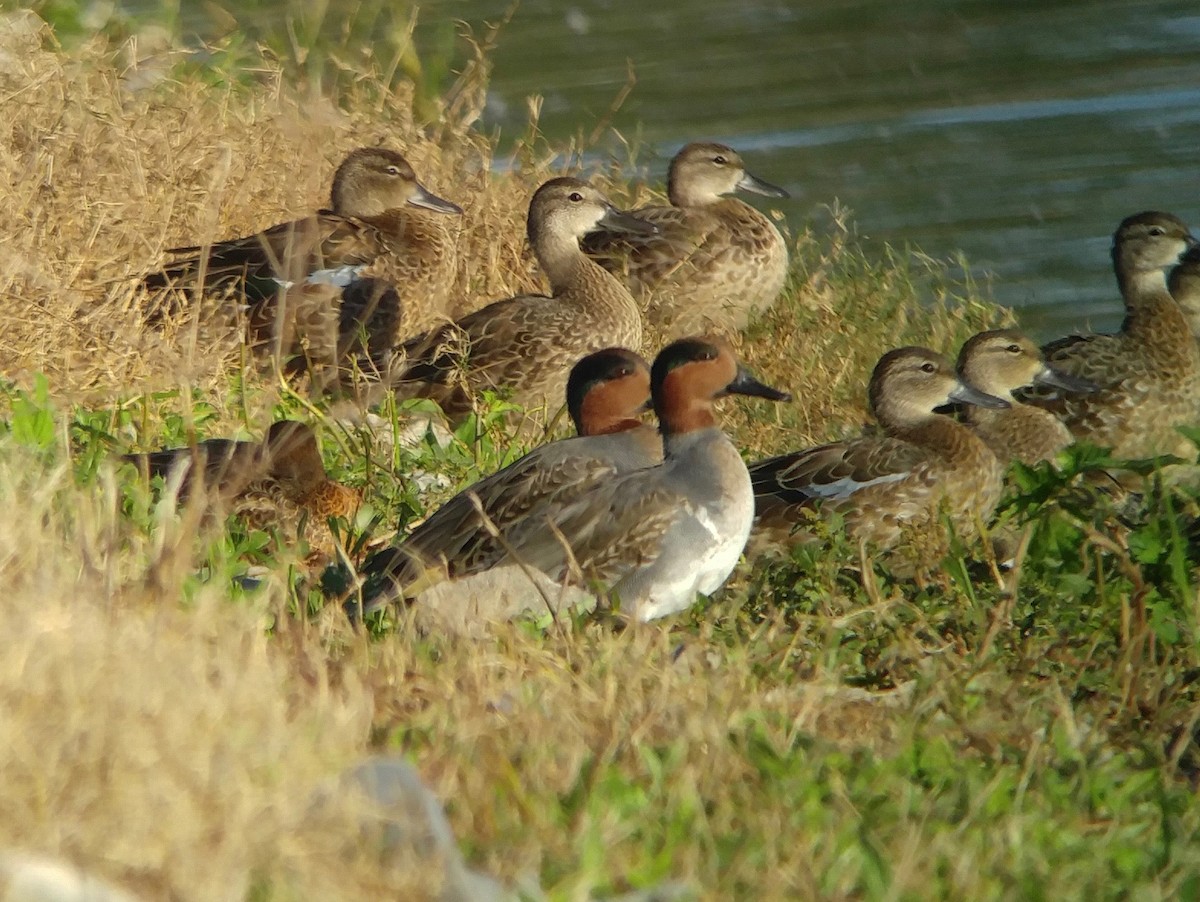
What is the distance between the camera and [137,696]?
3055 mm

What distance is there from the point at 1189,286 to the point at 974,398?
273 centimetres

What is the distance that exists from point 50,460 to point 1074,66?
12.8 meters

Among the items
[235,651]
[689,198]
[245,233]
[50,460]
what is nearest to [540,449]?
[50,460]

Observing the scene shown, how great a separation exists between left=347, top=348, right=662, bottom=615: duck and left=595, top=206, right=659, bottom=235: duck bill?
3105mm

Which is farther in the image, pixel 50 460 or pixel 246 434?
pixel 246 434

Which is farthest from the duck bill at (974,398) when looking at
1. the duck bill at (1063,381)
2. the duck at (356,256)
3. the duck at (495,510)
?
the duck at (356,256)

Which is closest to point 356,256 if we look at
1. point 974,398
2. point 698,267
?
point 698,267

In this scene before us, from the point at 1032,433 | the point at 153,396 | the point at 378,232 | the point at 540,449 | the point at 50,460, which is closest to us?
the point at 50,460

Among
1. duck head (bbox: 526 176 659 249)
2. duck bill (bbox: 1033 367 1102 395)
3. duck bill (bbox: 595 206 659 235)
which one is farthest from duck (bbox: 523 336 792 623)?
duck bill (bbox: 595 206 659 235)

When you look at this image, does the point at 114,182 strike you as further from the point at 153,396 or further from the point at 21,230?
the point at 153,396

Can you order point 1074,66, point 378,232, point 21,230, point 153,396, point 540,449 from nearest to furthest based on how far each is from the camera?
point 540,449 < point 153,396 < point 21,230 < point 378,232 < point 1074,66

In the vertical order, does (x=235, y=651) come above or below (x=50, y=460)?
above

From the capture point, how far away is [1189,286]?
9539 millimetres

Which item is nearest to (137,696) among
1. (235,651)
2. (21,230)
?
(235,651)
